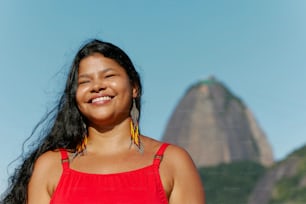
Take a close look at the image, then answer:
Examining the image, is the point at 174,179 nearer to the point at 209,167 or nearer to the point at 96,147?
the point at 96,147

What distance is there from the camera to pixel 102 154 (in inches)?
107

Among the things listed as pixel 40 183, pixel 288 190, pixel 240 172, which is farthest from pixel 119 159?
pixel 240 172

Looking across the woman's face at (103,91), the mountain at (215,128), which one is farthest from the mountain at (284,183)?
the woman's face at (103,91)

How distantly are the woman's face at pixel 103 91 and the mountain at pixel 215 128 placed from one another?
44.8 meters

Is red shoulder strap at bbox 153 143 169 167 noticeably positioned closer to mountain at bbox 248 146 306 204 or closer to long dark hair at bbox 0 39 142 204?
long dark hair at bbox 0 39 142 204

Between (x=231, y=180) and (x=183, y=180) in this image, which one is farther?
(x=231, y=180)

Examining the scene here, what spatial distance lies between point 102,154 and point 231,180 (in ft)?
150

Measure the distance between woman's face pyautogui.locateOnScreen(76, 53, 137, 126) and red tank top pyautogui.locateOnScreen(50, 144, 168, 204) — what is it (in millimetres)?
217

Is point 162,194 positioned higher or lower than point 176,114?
higher

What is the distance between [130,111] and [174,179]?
306 millimetres

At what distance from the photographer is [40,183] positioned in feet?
8.68

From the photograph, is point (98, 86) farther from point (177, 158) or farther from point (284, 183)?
point (284, 183)

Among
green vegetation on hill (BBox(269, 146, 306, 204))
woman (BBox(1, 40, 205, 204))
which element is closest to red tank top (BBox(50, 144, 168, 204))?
woman (BBox(1, 40, 205, 204))

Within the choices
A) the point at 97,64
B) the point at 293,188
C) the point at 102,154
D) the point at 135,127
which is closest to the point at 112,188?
the point at 102,154
